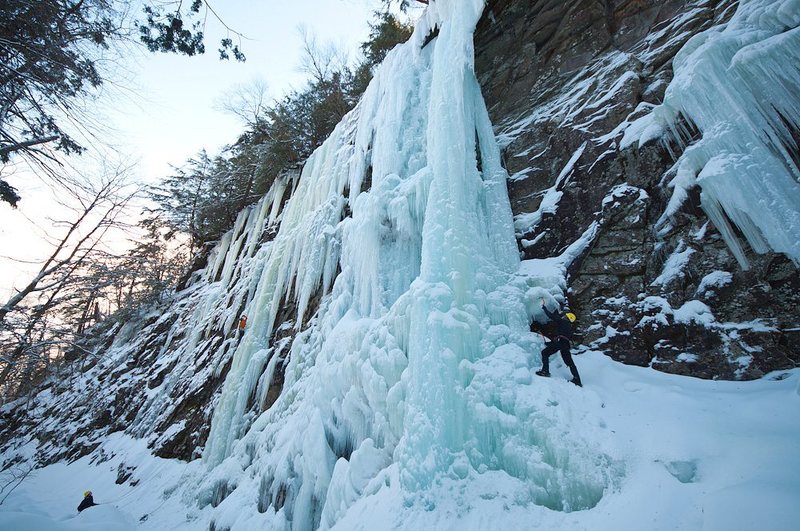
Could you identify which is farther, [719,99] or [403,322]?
[403,322]

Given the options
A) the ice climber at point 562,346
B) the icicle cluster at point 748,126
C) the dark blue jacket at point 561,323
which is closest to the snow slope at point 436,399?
the ice climber at point 562,346

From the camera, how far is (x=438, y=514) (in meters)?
2.92

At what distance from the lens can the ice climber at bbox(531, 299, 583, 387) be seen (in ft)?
11.5

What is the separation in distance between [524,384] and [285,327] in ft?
19.5

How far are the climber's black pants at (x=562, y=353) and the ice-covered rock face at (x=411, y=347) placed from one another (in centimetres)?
24

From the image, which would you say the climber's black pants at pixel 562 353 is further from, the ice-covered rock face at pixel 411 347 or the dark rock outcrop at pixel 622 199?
the dark rock outcrop at pixel 622 199

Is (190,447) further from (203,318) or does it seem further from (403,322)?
(403,322)

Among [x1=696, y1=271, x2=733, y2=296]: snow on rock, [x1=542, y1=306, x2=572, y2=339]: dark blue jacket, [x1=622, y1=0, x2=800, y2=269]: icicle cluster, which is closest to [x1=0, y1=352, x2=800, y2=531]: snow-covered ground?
[x1=542, y1=306, x2=572, y2=339]: dark blue jacket

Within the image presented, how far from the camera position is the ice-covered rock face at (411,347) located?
319 centimetres

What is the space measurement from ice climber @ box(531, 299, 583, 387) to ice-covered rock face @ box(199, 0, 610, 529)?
0.24m

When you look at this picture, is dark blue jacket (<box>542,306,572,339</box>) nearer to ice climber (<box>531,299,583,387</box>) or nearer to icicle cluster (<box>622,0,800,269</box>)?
ice climber (<box>531,299,583,387</box>)

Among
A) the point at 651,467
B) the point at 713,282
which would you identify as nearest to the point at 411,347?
the point at 651,467

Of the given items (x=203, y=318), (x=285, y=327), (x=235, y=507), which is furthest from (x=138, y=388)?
(x=235, y=507)

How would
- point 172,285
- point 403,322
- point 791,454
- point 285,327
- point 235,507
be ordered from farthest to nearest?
point 172,285 → point 285,327 → point 235,507 → point 403,322 → point 791,454
